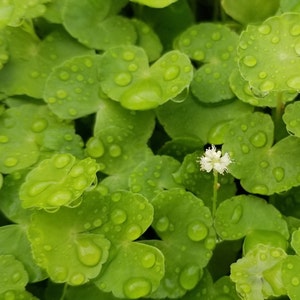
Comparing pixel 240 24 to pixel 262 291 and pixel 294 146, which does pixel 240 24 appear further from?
pixel 262 291

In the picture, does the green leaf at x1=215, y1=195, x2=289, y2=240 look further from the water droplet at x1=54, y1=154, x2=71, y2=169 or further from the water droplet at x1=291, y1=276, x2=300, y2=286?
the water droplet at x1=54, y1=154, x2=71, y2=169

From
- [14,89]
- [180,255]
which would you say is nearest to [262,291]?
[180,255]

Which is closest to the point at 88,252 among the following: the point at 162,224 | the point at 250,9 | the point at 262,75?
the point at 162,224

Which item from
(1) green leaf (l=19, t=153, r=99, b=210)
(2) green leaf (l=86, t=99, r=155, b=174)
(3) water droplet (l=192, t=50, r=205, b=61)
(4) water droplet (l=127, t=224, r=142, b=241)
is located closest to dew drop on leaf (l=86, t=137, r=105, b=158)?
(2) green leaf (l=86, t=99, r=155, b=174)

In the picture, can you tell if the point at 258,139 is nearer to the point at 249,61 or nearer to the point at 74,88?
the point at 249,61

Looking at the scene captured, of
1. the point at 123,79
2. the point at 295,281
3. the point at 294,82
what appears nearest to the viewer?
the point at 295,281

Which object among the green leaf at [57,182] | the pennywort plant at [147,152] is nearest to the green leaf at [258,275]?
the pennywort plant at [147,152]

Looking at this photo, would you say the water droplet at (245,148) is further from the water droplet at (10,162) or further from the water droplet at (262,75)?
the water droplet at (10,162)

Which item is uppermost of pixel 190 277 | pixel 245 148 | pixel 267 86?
pixel 267 86
